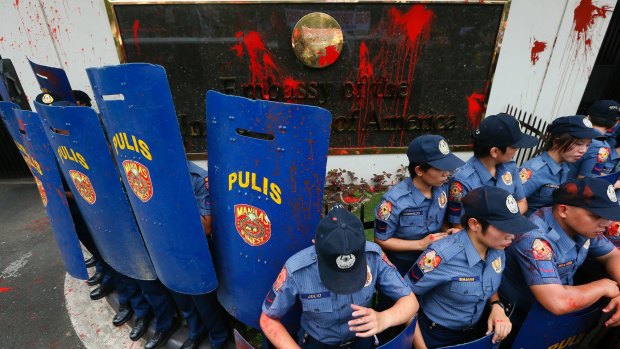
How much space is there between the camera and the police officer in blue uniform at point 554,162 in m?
2.76

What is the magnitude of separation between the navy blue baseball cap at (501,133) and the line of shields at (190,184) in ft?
3.80

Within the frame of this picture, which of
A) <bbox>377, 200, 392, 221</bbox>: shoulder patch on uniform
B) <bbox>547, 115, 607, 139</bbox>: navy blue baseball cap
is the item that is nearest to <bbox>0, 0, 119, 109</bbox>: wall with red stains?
<bbox>377, 200, 392, 221</bbox>: shoulder patch on uniform

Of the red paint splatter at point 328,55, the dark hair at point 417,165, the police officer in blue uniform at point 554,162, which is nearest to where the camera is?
the dark hair at point 417,165

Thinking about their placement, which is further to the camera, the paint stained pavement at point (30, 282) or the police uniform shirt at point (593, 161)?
the police uniform shirt at point (593, 161)

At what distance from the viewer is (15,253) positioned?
423 centimetres

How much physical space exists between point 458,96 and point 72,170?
4.84 metres

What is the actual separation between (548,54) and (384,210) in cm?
430

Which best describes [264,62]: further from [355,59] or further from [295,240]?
[295,240]

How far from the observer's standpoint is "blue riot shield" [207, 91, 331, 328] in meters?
1.57

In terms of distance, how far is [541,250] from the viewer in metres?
1.86

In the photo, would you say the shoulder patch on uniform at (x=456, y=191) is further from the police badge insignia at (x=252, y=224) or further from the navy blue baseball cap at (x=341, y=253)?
the police badge insignia at (x=252, y=224)

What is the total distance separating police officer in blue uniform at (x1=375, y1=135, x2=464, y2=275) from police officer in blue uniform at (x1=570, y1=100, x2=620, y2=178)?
181cm

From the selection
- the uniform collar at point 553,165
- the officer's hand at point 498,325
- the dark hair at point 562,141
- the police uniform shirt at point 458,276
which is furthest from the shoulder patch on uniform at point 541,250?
the dark hair at point 562,141

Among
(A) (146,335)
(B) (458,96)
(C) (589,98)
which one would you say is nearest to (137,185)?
(A) (146,335)
